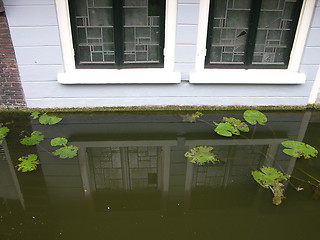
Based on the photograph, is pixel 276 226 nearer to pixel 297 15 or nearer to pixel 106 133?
pixel 106 133

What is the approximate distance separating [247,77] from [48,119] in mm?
3074

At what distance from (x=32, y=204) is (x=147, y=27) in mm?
2792

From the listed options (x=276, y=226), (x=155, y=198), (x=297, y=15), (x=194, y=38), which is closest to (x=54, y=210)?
(x=155, y=198)

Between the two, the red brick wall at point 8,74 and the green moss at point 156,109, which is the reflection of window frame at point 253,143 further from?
the red brick wall at point 8,74

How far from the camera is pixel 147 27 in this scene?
13.4 feet

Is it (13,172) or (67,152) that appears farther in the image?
(67,152)

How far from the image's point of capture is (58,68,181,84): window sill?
13.6 feet

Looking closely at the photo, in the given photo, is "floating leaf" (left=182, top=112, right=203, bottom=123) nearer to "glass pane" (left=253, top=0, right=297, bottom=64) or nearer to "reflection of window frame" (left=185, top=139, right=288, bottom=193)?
"reflection of window frame" (left=185, top=139, right=288, bottom=193)

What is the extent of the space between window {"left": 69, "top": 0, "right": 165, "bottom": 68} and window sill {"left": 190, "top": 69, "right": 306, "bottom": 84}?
0.71m

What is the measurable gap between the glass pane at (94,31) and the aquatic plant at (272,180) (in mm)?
2664

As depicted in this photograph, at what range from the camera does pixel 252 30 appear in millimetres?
4176

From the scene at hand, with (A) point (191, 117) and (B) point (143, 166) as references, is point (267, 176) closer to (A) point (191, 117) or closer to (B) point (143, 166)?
(B) point (143, 166)

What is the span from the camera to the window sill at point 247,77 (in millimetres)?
4266

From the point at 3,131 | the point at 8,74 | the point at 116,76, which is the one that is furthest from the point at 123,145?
the point at 8,74
